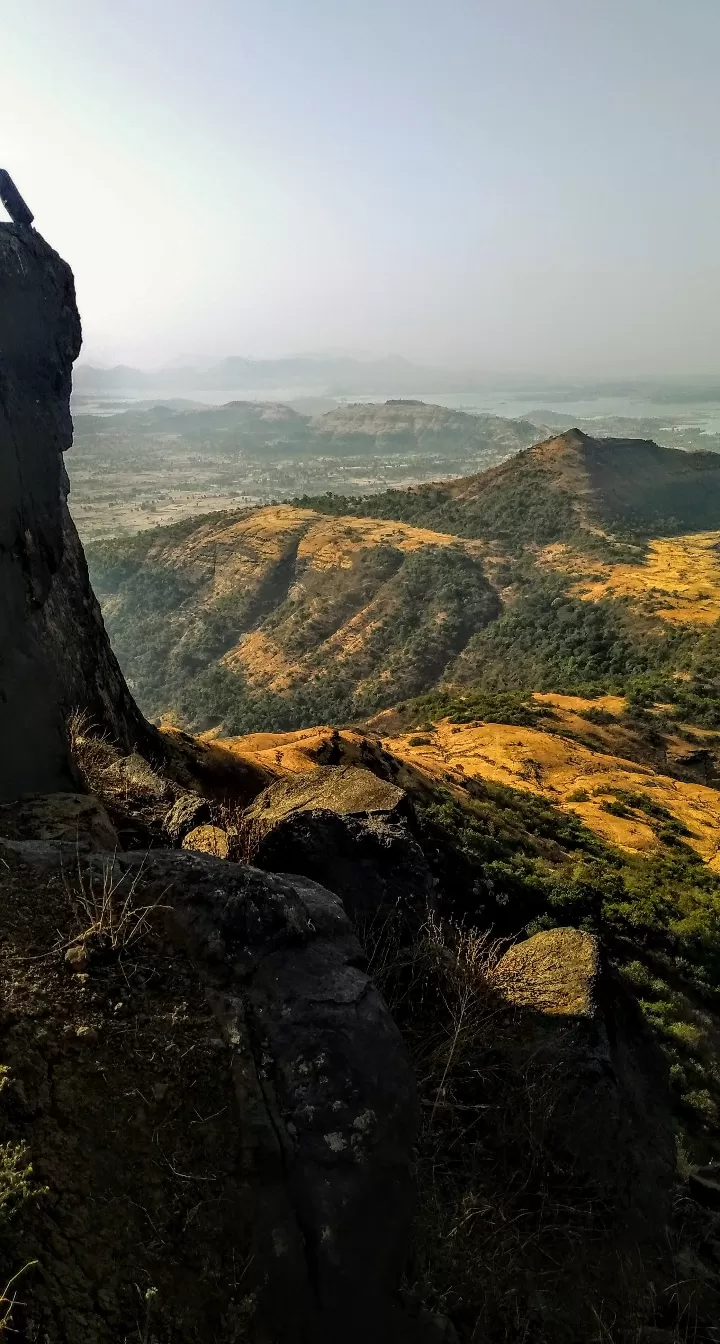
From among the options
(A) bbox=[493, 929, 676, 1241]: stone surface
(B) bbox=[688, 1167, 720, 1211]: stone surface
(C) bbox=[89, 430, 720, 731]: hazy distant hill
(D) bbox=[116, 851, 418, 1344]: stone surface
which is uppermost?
(D) bbox=[116, 851, 418, 1344]: stone surface

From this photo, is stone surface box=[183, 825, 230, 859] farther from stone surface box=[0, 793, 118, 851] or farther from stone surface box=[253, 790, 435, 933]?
stone surface box=[0, 793, 118, 851]

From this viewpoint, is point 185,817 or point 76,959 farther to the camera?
point 185,817

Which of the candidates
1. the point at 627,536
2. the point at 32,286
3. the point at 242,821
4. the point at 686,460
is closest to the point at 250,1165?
the point at 242,821

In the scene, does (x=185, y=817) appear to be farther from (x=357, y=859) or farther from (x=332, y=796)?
(x=332, y=796)

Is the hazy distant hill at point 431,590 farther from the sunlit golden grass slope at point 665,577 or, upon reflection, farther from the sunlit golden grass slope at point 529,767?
the sunlit golden grass slope at point 529,767

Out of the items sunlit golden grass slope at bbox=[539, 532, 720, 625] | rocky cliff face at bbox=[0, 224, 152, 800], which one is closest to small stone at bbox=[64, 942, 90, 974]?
rocky cliff face at bbox=[0, 224, 152, 800]

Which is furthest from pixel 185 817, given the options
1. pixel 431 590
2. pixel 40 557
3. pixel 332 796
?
pixel 431 590

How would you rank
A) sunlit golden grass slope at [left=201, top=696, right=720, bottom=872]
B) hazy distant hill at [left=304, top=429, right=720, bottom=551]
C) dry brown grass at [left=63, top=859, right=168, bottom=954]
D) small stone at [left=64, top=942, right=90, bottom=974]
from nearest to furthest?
1. small stone at [left=64, top=942, right=90, bottom=974]
2. dry brown grass at [left=63, top=859, right=168, bottom=954]
3. sunlit golden grass slope at [left=201, top=696, right=720, bottom=872]
4. hazy distant hill at [left=304, top=429, right=720, bottom=551]
